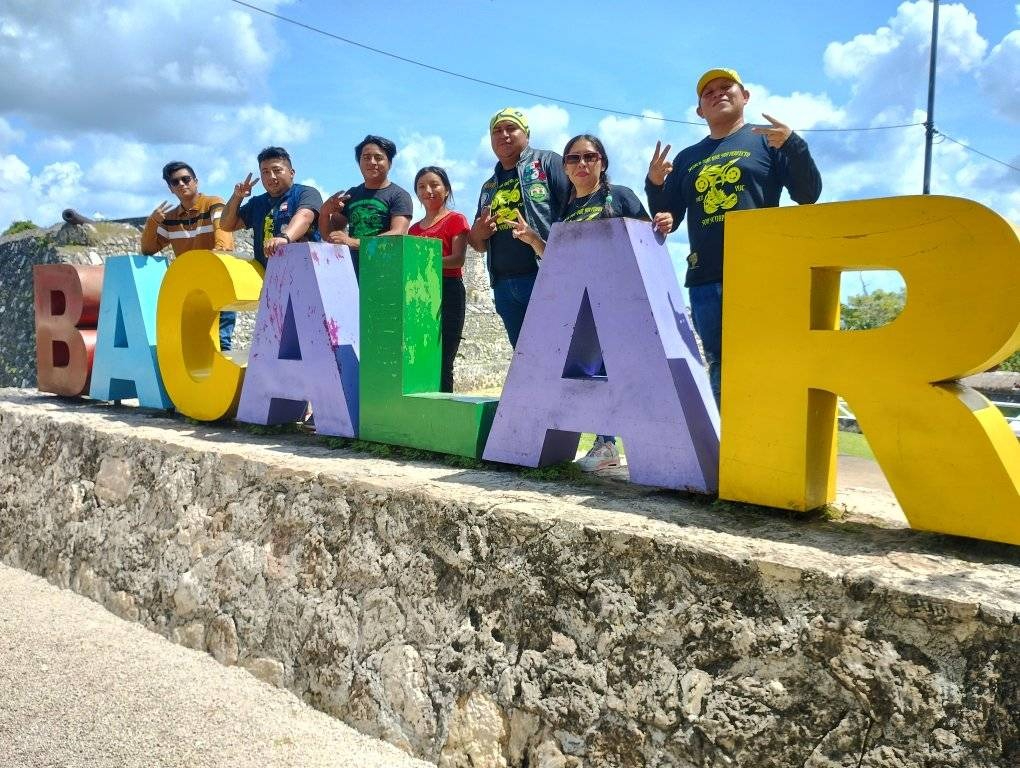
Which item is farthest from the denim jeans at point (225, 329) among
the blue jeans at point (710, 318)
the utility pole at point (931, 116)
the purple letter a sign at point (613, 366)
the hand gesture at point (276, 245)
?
the utility pole at point (931, 116)

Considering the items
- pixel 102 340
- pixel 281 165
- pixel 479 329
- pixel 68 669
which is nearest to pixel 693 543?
pixel 68 669

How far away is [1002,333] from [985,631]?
2.71 feet

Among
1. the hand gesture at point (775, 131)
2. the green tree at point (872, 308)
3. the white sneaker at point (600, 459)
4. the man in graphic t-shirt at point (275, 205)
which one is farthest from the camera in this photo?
the green tree at point (872, 308)

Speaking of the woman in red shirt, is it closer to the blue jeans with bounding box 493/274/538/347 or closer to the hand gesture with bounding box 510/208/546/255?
the blue jeans with bounding box 493/274/538/347

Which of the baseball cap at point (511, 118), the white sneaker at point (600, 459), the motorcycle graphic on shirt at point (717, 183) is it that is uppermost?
the baseball cap at point (511, 118)

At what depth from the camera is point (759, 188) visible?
3.28 m

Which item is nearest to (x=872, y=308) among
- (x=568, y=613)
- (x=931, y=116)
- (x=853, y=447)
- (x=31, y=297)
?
(x=931, y=116)

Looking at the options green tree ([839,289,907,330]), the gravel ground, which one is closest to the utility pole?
green tree ([839,289,907,330])

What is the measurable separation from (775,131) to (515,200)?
1.28 m

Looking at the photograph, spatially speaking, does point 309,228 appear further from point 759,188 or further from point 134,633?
point 759,188

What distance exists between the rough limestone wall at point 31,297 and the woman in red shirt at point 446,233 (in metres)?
6.10

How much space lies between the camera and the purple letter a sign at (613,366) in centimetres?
296

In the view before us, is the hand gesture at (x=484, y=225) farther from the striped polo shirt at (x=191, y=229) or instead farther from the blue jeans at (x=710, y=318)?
the striped polo shirt at (x=191, y=229)

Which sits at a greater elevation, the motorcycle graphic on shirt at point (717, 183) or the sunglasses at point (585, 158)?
the sunglasses at point (585, 158)
